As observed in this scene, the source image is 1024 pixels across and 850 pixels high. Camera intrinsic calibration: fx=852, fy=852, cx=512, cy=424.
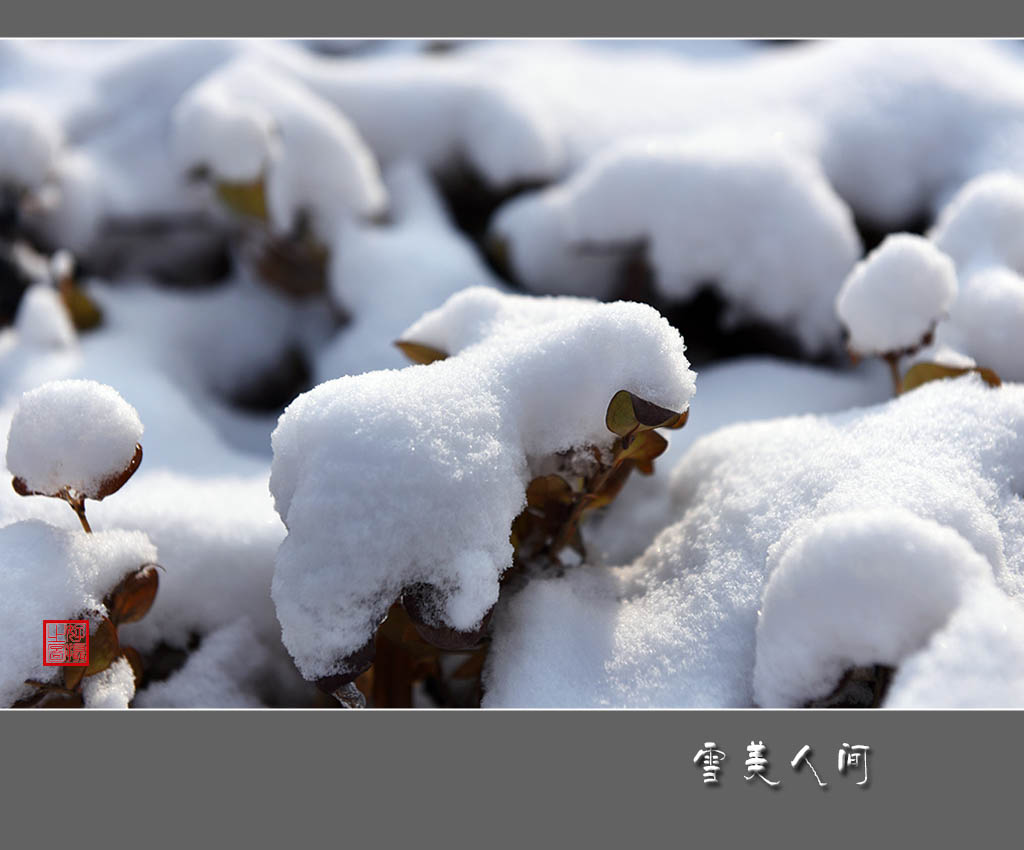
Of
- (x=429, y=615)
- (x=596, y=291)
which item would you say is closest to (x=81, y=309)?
(x=596, y=291)

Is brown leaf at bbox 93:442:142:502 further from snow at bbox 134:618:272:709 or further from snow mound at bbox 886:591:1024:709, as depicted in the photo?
snow mound at bbox 886:591:1024:709

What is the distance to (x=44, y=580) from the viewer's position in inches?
25.2

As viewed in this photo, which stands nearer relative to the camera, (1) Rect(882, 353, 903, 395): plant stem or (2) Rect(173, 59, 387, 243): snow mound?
(1) Rect(882, 353, 903, 395): plant stem

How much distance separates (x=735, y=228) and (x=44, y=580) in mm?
819

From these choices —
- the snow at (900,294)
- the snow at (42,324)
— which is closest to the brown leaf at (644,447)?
the snow at (900,294)

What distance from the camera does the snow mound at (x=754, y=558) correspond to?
24.0 inches

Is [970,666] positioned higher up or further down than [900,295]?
further down

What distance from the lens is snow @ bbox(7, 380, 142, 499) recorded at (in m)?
0.64

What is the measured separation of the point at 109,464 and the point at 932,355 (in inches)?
29.8

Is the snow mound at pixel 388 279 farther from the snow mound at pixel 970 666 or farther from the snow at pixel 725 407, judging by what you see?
the snow mound at pixel 970 666

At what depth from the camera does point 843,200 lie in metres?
1.20

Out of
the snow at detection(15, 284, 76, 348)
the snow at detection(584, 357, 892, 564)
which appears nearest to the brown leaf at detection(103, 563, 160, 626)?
the snow at detection(584, 357, 892, 564)

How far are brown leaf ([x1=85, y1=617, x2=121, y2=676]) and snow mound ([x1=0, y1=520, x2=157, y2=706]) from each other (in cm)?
1

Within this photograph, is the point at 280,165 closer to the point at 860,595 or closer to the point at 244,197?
the point at 244,197
